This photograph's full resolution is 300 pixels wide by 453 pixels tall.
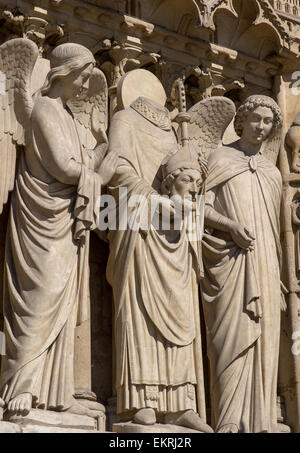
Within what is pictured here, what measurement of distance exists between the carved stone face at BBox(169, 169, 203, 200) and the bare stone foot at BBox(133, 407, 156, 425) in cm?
156

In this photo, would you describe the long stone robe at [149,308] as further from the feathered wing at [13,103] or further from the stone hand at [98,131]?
the feathered wing at [13,103]

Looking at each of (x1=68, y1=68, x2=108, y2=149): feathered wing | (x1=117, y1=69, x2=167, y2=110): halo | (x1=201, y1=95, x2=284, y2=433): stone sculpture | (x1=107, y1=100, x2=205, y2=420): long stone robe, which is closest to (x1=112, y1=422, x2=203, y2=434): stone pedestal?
(x1=107, y1=100, x2=205, y2=420): long stone robe

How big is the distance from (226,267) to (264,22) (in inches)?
86.0

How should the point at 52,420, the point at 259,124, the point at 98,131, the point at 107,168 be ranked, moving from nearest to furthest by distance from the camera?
1. the point at 52,420
2. the point at 107,168
3. the point at 98,131
4. the point at 259,124

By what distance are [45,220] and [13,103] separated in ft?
2.88

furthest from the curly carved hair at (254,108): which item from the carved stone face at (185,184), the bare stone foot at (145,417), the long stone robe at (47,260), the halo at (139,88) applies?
the bare stone foot at (145,417)

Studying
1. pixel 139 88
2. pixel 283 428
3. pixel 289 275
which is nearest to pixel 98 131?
pixel 139 88

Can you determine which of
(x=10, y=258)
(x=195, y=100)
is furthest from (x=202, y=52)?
(x=10, y=258)

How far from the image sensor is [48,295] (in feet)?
27.9

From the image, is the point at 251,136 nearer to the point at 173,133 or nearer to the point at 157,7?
the point at 173,133

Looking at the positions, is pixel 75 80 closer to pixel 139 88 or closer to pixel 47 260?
pixel 139 88

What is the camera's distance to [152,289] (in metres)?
8.95

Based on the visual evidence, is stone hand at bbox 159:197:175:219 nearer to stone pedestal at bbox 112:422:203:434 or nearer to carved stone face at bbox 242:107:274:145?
carved stone face at bbox 242:107:274:145

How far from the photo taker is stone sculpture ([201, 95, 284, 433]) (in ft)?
30.4
